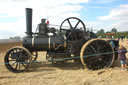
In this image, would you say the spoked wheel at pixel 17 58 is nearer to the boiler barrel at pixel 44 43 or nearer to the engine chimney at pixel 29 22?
the boiler barrel at pixel 44 43

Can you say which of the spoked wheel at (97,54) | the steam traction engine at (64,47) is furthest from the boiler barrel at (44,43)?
the spoked wheel at (97,54)

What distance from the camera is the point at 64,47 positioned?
6.28 meters

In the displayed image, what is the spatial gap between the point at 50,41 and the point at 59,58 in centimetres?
89

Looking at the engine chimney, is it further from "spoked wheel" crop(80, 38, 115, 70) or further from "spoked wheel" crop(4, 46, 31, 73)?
"spoked wheel" crop(80, 38, 115, 70)

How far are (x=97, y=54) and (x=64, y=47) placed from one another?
1.51 metres

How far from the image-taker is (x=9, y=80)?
16.1ft

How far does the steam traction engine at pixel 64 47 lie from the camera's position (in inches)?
230

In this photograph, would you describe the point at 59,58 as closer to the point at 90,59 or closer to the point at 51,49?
the point at 51,49

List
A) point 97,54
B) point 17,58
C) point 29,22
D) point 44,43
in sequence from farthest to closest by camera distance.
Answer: point 29,22, point 44,43, point 17,58, point 97,54

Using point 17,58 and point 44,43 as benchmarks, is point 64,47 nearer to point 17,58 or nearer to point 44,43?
point 44,43

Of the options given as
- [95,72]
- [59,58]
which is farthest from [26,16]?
[95,72]

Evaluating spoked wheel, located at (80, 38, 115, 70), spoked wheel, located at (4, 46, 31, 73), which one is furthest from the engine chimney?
spoked wheel, located at (80, 38, 115, 70)

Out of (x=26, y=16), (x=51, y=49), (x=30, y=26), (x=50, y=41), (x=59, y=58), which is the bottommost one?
(x=59, y=58)

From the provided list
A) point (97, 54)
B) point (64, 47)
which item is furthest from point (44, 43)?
point (97, 54)
